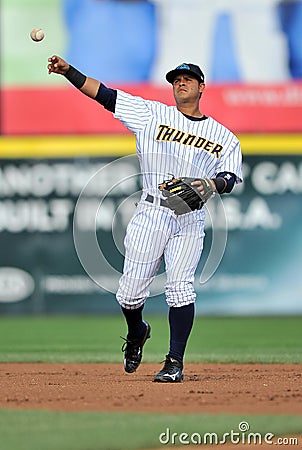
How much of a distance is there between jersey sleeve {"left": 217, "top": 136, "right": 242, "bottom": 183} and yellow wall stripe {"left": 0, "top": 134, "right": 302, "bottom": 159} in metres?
8.12

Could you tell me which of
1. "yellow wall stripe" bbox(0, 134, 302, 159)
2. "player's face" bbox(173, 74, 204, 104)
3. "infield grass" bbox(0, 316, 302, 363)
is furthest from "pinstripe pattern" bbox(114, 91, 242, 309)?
"yellow wall stripe" bbox(0, 134, 302, 159)

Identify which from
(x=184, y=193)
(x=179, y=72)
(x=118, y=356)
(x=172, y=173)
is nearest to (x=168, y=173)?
(x=172, y=173)

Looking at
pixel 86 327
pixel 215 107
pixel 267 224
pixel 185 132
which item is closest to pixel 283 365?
pixel 185 132

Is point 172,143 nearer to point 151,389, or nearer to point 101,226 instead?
point 151,389

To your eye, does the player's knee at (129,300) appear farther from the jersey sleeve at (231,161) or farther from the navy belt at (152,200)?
the jersey sleeve at (231,161)

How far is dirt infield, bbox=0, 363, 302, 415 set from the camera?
490 cm

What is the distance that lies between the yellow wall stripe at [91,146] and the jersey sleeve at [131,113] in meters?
8.10

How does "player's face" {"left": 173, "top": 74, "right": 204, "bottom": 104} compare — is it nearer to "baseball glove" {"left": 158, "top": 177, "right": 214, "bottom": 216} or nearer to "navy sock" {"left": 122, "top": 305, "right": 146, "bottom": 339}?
"baseball glove" {"left": 158, "top": 177, "right": 214, "bottom": 216}

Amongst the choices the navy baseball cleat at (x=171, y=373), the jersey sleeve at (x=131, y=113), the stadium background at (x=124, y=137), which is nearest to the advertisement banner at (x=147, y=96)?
the stadium background at (x=124, y=137)

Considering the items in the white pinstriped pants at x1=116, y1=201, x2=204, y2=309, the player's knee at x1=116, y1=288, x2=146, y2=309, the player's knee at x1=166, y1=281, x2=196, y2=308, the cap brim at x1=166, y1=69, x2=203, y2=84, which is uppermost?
the cap brim at x1=166, y1=69, x2=203, y2=84

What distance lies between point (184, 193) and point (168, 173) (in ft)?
1.00

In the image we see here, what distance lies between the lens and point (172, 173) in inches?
237

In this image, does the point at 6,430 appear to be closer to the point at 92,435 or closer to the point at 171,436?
the point at 92,435

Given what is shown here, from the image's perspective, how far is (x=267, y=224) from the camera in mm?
14195
